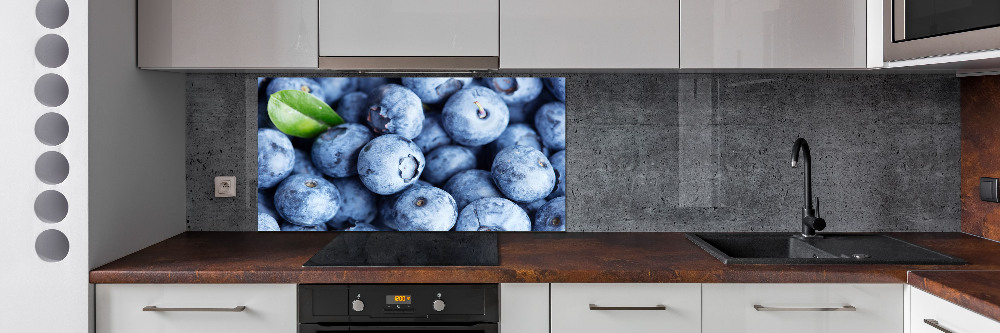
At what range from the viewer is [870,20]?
209cm

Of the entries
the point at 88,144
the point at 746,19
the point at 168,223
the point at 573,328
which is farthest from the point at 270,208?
the point at 746,19

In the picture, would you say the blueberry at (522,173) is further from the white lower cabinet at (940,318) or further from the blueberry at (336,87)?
the white lower cabinet at (940,318)

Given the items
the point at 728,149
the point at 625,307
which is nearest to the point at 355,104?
the point at 625,307

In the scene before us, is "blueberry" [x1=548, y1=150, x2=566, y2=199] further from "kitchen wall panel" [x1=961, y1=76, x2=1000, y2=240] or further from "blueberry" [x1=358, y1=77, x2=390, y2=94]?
"kitchen wall panel" [x1=961, y1=76, x2=1000, y2=240]

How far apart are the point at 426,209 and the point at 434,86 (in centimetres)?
43

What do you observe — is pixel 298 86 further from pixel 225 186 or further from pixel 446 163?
pixel 446 163

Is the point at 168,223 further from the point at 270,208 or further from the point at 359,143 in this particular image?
the point at 359,143

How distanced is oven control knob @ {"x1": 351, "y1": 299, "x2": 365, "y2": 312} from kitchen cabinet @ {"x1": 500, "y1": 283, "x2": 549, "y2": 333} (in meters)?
0.35

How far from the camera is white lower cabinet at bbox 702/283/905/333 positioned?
71.3 inches

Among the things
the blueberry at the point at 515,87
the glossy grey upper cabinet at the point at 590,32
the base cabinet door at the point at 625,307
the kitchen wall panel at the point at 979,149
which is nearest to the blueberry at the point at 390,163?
the blueberry at the point at 515,87

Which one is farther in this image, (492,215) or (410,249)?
(492,215)

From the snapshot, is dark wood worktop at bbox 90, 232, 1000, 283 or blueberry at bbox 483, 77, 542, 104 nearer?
dark wood worktop at bbox 90, 232, 1000, 283

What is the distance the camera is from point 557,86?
96.9 inches
